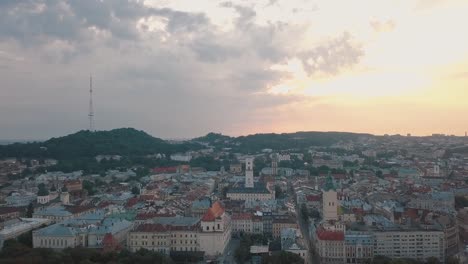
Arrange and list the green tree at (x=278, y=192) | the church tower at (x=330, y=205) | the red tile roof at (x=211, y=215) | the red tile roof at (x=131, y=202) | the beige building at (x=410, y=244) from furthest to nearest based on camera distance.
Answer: the green tree at (x=278, y=192)
the red tile roof at (x=131, y=202)
the church tower at (x=330, y=205)
the red tile roof at (x=211, y=215)
the beige building at (x=410, y=244)

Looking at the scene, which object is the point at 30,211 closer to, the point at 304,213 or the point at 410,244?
the point at 304,213

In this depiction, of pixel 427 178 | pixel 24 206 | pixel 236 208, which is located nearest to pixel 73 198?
pixel 24 206

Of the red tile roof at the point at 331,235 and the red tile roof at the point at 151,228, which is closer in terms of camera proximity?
the red tile roof at the point at 331,235

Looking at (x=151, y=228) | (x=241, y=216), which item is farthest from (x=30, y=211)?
(x=241, y=216)

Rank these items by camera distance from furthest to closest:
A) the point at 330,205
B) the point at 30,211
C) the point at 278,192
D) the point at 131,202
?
the point at 278,192, the point at 131,202, the point at 30,211, the point at 330,205

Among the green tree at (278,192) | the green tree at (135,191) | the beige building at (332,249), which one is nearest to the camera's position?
the beige building at (332,249)

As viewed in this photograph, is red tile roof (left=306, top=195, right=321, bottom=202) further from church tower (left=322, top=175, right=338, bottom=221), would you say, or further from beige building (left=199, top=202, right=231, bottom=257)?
beige building (left=199, top=202, right=231, bottom=257)

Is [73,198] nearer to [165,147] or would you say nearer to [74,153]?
[74,153]

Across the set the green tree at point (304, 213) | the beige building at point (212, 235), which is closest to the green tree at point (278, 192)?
the green tree at point (304, 213)

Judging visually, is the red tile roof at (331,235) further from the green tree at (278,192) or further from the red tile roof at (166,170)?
the red tile roof at (166,170)

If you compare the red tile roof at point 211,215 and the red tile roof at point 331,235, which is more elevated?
the red tile roof at point 211,215

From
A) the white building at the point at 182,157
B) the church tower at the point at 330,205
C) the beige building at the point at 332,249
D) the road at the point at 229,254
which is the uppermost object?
the white building at the point at 182,157
